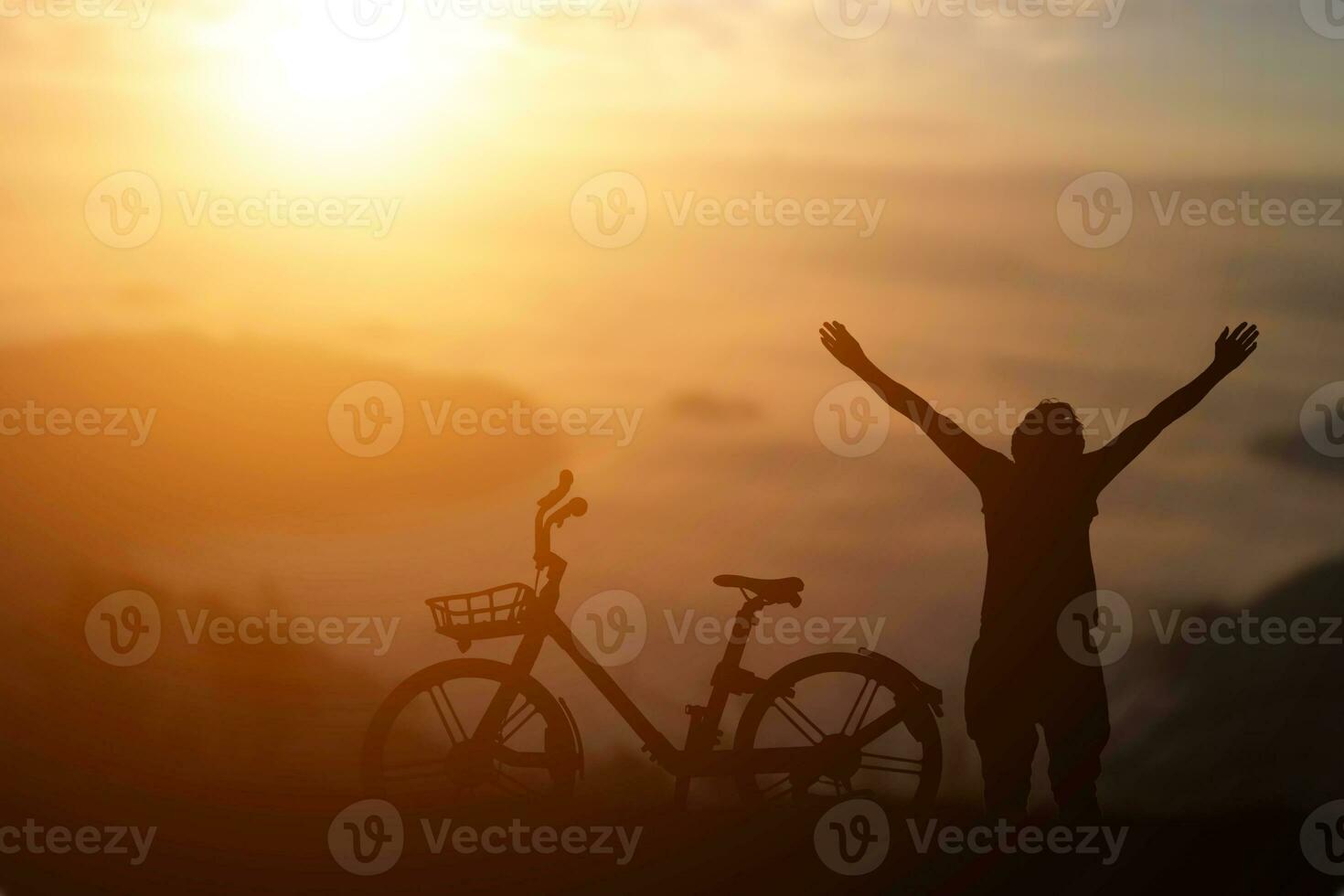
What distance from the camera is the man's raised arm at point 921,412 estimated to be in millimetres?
5969

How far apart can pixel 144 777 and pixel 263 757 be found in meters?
0.69

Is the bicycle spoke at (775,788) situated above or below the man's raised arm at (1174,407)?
below

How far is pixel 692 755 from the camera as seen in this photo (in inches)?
230

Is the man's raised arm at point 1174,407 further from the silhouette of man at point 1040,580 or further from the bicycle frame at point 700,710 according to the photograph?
the bicycle frame at point 700,710

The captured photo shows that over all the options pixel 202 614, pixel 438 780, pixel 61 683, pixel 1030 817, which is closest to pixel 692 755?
pixel 438 780

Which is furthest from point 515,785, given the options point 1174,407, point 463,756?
point 1174,407

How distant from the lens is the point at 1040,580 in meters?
5.88

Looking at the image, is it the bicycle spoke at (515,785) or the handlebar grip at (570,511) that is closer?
the bicycle spoke at (515,785)

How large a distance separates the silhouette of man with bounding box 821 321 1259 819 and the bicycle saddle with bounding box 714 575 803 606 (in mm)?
1022

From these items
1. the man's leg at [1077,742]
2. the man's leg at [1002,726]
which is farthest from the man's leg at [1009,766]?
the man's leg at [1077,742]

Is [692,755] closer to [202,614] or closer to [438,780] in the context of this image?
[438,780]

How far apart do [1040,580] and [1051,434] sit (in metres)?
0.75

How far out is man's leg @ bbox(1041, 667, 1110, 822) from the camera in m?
5.80

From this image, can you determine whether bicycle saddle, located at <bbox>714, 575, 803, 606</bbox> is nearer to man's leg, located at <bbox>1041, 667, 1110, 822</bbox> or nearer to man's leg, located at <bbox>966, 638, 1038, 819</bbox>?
man's leg, located at <bbox>966, 638, 1038, 819</bbox>
